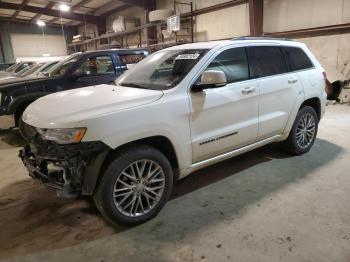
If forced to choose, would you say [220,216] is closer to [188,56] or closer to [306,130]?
[188,56]

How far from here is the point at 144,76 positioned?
125 inches

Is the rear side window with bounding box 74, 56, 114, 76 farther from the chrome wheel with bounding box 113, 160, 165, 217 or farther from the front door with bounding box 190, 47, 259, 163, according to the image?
the chrome wheel with bounding box 113, 160, 165, 217

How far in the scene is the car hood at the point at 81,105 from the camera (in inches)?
86.3

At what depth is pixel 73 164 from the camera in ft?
7.13

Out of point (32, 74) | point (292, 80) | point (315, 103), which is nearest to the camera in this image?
point (292, 80)

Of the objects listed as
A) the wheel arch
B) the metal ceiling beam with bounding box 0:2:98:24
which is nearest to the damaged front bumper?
the wheel arch

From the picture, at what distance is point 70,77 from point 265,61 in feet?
12.5

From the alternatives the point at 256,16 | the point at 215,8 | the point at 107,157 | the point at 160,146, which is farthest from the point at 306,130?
the point at 215,8

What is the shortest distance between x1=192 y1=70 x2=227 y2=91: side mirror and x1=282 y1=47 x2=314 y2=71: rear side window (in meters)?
1.49

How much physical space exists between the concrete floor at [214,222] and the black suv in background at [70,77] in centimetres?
193

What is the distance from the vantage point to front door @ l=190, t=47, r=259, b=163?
8.84 ft

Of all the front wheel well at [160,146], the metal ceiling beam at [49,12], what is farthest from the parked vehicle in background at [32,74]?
the metal ceiling beam at [49,12]

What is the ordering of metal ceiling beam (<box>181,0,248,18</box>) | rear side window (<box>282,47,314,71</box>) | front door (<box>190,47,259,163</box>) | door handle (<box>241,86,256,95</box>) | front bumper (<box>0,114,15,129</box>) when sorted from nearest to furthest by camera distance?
front door (<box>190,47,259,163</box>) < door handle (<box>241,86,256,95</box>) < rear side window (<box>282,47,314,71</box>) < front bumper (<box>0,114,15,129</box>) < metal ceiling beam (<box>181,0,248,18</box>)

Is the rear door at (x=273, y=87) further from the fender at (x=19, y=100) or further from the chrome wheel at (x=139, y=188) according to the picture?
the fender at (x=19, y=100)
